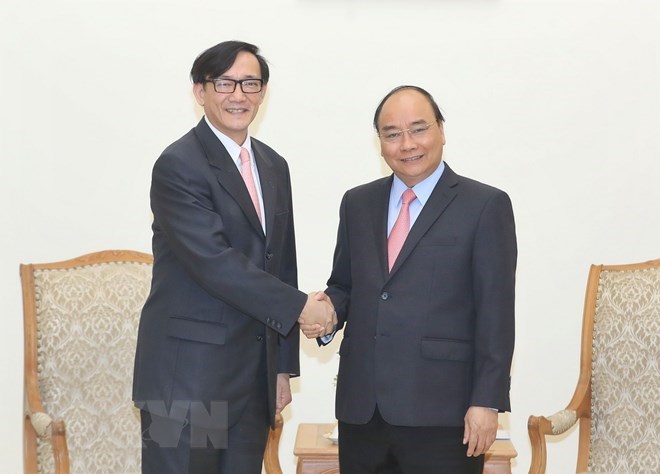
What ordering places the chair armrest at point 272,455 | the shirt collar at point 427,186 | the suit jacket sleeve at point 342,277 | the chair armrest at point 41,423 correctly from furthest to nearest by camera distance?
the chair armrest at point 272,455, the chair armrest at point 41,423, the suit jacket sleeve at point 342,277, the shirt collar at point 427,186

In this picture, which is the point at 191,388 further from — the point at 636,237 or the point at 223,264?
the point at 636,237

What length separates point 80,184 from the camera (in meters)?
4.29

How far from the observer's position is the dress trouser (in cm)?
274

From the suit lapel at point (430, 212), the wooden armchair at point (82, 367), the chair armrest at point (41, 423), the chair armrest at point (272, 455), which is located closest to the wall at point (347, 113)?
the wooden armchair at point (82, 367)

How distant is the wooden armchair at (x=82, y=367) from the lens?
3689mm

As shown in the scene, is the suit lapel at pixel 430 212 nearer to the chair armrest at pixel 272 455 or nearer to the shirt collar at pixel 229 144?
the shirt collar at pixel 229 144

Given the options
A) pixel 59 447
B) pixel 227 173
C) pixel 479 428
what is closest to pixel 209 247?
pixel 227 173

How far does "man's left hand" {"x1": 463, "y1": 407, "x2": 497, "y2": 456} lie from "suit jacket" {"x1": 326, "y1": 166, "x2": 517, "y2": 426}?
0.09 feet

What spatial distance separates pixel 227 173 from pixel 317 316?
523 millimetres

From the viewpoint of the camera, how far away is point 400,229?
9.63 feet

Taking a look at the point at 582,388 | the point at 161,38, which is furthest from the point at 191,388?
the point at 161,38

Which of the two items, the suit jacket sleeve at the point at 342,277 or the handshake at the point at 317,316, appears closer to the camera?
the handshake at the point at 317,316

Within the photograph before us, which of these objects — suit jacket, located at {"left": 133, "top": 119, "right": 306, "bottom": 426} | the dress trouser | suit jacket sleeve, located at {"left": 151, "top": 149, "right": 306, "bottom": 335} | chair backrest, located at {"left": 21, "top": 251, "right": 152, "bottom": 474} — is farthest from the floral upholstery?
the dress trouser

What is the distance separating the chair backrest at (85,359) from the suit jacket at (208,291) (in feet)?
3.04
